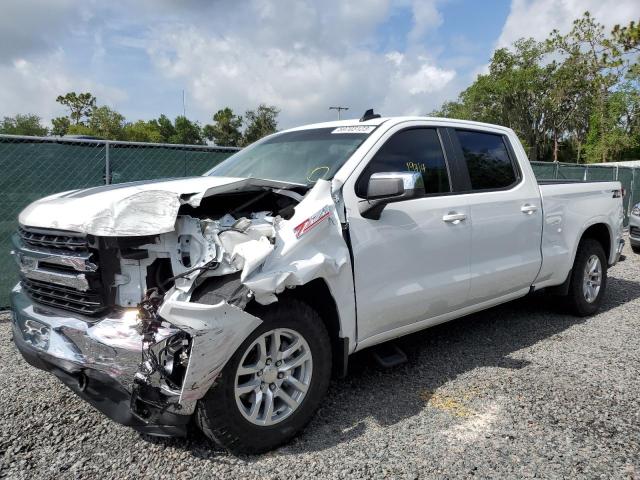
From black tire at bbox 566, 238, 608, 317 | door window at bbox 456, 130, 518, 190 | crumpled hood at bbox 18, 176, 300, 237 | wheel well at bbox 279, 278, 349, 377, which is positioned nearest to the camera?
crumpled hood at bbox 18, 176, 300, 237

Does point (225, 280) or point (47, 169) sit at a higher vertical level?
point (47, 169)

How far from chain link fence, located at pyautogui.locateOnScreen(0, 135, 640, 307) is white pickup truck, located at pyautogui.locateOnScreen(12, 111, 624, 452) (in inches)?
98.0

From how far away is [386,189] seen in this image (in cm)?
293

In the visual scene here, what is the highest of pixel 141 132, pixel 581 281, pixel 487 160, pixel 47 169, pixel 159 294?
pixel 141 132

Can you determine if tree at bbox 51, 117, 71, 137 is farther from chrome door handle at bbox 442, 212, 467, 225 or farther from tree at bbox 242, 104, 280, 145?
chrome door handle at bbox 442, 212, 467, 225

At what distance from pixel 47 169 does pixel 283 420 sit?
416 cm

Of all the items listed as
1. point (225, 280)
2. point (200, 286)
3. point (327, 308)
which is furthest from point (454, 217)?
point (200, 286)

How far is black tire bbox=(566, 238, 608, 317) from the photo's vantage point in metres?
5.04

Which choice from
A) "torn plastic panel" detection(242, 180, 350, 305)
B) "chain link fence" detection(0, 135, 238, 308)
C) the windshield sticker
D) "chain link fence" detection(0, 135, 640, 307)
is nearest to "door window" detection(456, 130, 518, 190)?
the windshield sticker

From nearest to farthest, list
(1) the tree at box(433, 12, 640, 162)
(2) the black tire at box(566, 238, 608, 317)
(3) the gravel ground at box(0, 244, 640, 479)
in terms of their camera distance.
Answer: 1. (3) the gravel ground at box(0, 244, 640, 479)
2. (2) the black tire at box(566, 238, 608, 317)
3. (1) the tree at box(433, 12, 640, 162)

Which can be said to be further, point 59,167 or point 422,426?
point 59,167

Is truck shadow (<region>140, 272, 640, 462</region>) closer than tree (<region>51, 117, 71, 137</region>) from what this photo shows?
Yes

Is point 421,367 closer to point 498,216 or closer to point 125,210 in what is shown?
point 498,216

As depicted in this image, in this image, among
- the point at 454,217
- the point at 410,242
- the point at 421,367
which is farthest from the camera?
the point at 421,367
